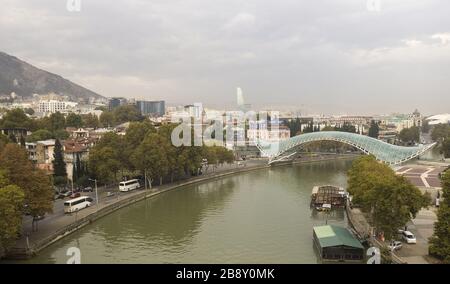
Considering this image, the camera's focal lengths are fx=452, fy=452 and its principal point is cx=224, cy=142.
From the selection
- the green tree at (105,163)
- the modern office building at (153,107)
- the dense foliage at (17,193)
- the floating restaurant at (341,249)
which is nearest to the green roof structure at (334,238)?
the floating restaurant at (341,249)

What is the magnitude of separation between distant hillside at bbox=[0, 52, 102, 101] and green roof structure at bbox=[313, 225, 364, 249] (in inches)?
4633

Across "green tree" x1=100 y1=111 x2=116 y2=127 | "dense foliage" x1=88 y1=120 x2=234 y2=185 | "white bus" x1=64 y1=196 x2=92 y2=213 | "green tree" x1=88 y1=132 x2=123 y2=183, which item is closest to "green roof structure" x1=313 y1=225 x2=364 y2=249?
"white bus" x1=64 y1=196 x2=92 y2=213

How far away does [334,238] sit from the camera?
34.5 ft

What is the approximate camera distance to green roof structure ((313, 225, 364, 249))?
400 inches

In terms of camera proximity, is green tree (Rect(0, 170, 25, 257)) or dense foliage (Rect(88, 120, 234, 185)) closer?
green tree (Rect(0, 170, 25, 257))

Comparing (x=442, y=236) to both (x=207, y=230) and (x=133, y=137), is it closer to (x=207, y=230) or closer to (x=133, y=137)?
(x=207, y=230)

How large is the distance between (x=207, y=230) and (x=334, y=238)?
3.93 meters

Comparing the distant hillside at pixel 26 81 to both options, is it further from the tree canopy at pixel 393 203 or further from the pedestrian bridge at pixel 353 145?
the tree canopy at pixel 393 203

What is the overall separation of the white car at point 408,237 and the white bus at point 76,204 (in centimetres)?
958

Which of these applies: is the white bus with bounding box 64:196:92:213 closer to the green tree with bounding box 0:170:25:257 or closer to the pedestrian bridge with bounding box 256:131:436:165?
the green tree with bounding box 0:170:25:257

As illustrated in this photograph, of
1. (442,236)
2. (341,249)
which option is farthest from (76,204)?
(442,236)

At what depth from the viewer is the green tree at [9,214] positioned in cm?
925

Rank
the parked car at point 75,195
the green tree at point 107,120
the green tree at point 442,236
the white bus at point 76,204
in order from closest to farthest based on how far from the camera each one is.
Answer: the green tree at point 442,236 → the white bus at point 76,204 → the parked car at point 75,195 → the green tree at point 107,120

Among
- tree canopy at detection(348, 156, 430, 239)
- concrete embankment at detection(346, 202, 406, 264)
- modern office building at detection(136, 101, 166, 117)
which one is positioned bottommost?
concrete embankment at detection(346, 202, 406, 264)
